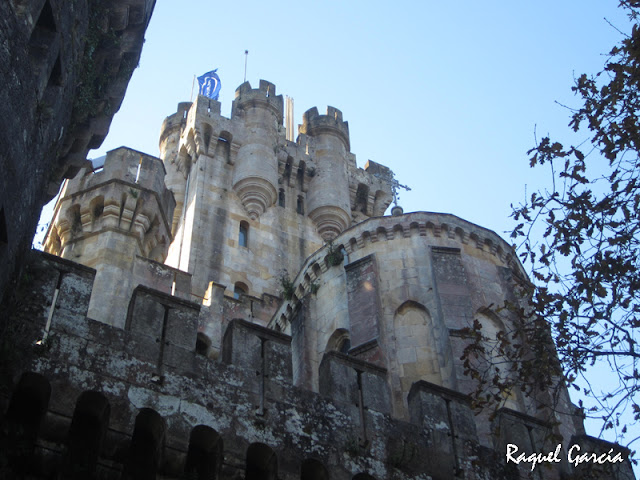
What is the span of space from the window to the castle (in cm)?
13

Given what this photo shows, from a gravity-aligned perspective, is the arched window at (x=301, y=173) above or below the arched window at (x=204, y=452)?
above

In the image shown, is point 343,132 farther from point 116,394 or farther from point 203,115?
point 116,394

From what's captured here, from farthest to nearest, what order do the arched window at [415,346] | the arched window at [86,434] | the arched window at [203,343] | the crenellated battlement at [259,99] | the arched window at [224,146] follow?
the crenellated battlement at [259,99]
the arched window at [224,146]
the arched window at [203,343]
the arched window at [415,346]
the arched window at [86,434]

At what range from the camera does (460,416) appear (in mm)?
13898

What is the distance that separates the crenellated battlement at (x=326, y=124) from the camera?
39562mm

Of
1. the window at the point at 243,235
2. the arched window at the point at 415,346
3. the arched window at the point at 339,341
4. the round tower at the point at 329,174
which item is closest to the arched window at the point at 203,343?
the arched window at the point at 339,341

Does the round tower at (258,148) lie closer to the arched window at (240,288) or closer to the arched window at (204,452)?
the arched window at (240,288)

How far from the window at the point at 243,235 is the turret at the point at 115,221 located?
21.9 ft

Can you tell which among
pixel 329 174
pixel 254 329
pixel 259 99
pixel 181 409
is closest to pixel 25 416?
pixel 181 409

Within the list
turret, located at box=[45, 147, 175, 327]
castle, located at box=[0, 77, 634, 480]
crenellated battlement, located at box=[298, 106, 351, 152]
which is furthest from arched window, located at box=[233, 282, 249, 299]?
crenellated battlement, located at box=[298, 106, 351, 152]

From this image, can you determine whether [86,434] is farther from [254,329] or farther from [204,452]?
[254,329]

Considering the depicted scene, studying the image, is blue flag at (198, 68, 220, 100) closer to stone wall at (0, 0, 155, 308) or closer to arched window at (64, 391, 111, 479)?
stone wall at (0, 0, 155, 308)

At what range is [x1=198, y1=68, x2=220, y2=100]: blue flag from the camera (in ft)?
146

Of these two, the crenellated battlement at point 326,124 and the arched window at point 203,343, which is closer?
the arched window at point 203,343
